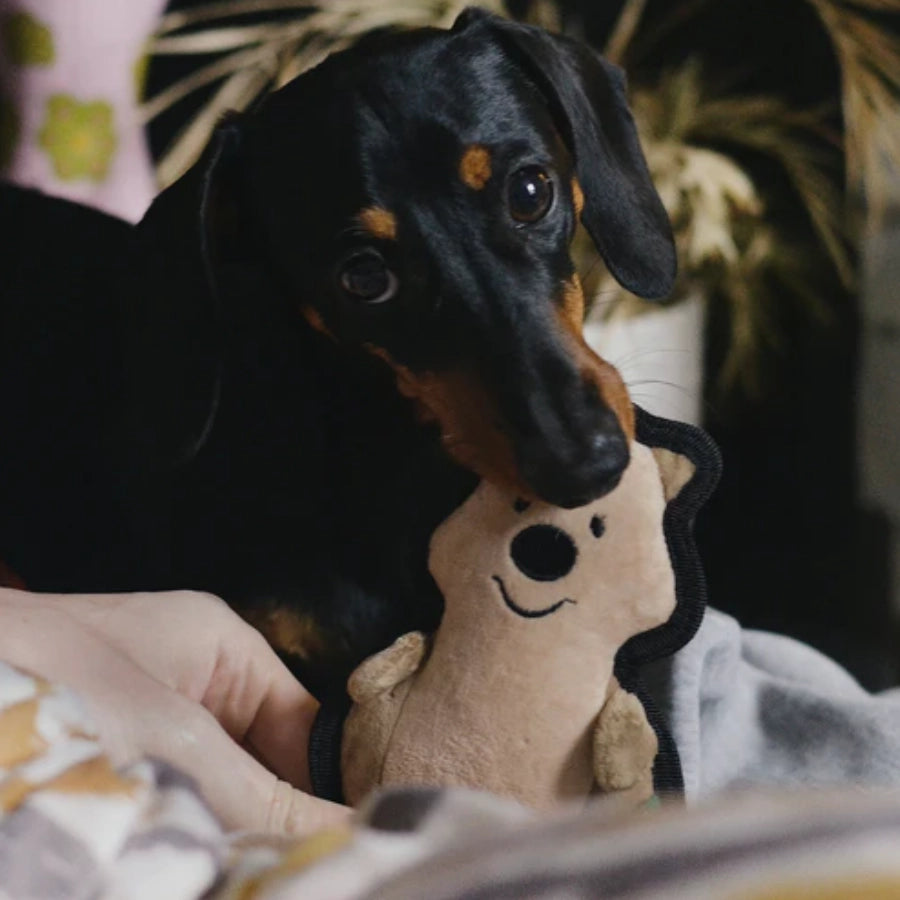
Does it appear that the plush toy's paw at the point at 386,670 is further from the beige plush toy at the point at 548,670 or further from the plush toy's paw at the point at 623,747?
the plush toy's paw at the point at 623,747

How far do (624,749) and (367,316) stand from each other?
15.9 inches

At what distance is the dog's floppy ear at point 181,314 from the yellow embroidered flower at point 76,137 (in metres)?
0.70

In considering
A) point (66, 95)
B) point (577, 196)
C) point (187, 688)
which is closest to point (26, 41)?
point (66, 95)

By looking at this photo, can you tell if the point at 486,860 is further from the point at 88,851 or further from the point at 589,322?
the point at 589,322

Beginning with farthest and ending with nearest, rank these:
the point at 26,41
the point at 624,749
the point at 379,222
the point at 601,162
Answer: the point at 26,41 → the point at 601,162 → the point at 379,222 → the point at 624,749

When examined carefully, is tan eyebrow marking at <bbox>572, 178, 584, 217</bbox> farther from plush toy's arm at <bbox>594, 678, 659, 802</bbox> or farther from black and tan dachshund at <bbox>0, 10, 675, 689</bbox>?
plush toy's arm at <bbox>594, 678, 659, 802</bbox>

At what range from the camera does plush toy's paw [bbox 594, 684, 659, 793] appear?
2.34 feet

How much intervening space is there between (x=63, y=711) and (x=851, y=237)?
5.91 ft

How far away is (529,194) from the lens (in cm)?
95

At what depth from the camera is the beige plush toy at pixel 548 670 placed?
2.38ft

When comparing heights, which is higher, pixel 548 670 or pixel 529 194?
pixel 529 194

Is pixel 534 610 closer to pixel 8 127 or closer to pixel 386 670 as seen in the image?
pixel 386 670

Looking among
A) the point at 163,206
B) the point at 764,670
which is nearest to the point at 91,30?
the point at 163,206

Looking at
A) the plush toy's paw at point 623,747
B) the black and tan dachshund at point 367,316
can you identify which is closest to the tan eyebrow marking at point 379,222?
the black and tan dachshund at point 367,316
